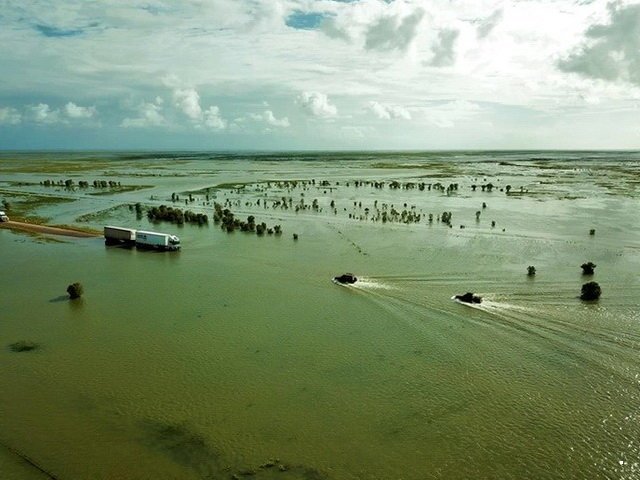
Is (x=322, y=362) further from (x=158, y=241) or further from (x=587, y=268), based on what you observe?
(x=158, y=241)

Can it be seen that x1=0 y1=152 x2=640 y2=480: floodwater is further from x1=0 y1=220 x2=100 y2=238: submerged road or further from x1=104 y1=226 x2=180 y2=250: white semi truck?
x1=0 y1=220 x2=100 y2=238: submerged road

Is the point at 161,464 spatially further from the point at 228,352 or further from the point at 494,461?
the point at 494,461

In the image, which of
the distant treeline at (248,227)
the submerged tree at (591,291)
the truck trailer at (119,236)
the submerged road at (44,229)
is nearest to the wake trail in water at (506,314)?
the submerged tree at (591,291)

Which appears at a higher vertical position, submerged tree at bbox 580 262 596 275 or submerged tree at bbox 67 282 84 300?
submerged tree at bbox 580 262 596 275

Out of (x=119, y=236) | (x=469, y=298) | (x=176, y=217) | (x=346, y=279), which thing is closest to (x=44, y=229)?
(x=119, y=236)

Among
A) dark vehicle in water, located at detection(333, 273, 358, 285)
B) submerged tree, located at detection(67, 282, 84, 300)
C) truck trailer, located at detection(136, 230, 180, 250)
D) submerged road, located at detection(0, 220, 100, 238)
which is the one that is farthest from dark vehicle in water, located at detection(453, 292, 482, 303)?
submerged road, located at detection(0, 220, 100, 238)
